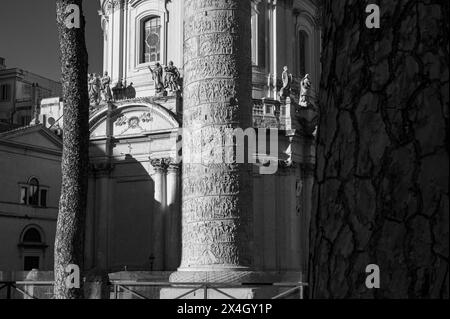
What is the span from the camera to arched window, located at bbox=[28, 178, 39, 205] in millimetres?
32031

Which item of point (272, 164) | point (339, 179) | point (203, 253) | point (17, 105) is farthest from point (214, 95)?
point (17, 105)

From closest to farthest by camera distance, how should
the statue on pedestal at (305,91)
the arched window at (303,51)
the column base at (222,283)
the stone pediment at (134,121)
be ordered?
the column base at (222,283), the stone pediment at (134,121), the statue on pedestal at (305,91), the arched window at (303,51)

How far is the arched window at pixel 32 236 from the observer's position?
31831mm

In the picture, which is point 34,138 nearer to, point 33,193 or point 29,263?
point 33,193

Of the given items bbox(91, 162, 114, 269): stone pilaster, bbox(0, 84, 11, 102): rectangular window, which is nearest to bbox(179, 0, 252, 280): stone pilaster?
bbox(91, 162, 114, 269): stone pilaster

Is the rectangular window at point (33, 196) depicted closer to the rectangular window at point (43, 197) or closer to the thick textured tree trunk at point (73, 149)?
the rectangular window at point (43, 197)

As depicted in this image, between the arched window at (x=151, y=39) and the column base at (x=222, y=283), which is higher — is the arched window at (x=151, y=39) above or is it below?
above

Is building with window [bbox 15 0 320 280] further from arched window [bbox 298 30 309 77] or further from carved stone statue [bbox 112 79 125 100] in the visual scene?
arched window [bbox 298 30 309 77]

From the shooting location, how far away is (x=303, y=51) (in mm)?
35031

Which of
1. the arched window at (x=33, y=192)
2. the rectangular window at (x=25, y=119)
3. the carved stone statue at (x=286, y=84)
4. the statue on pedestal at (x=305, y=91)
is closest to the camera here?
the carved stone statue at (x=286, y=84)

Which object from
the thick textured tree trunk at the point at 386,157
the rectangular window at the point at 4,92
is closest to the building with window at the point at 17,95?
the rectangular window at the point at 4,92

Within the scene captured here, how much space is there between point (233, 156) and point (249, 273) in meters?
1.52

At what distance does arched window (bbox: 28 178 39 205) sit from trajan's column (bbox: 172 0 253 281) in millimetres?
22786

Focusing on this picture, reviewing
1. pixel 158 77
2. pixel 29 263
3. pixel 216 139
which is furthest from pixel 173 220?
pixel 216 139
